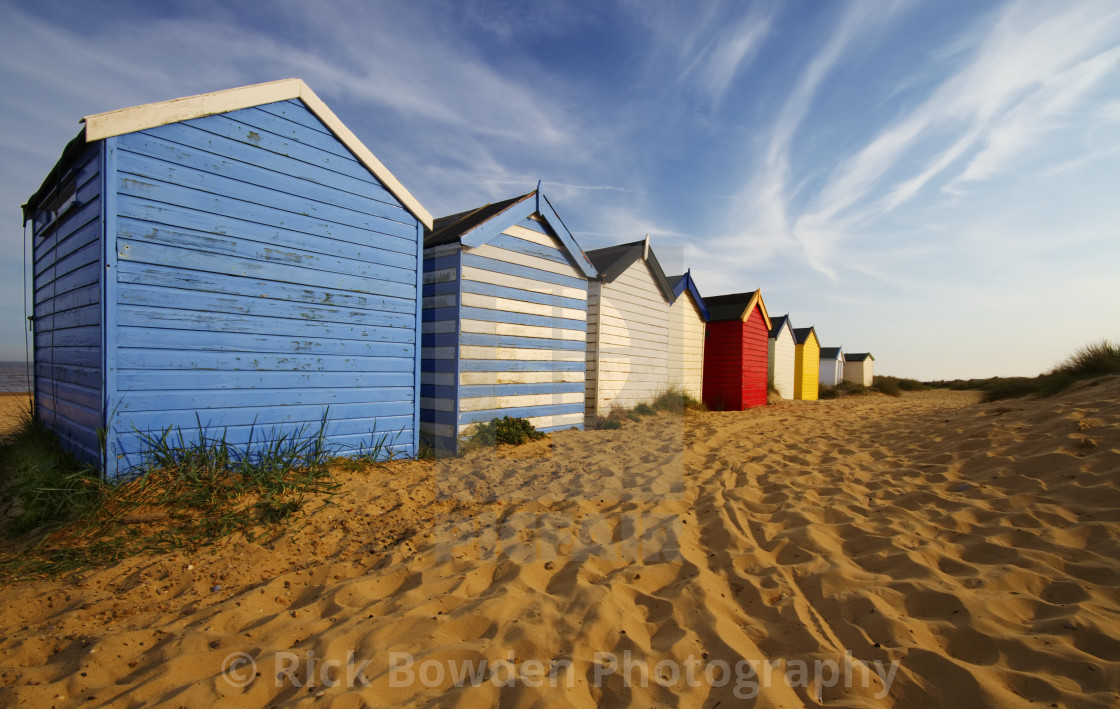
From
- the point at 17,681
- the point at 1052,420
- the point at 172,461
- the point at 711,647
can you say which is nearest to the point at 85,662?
the point at 17,681

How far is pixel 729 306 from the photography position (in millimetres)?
16234

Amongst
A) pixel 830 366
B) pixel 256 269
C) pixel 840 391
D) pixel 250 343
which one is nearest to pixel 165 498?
pixel 250 343

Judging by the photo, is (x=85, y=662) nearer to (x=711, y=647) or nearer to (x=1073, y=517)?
(x=711, y=647)

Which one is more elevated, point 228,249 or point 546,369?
point 228,249

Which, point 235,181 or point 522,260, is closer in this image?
point 235,181

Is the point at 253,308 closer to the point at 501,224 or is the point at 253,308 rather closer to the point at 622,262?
the point at 501,224

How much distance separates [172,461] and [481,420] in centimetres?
369

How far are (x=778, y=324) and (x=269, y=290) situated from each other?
66.5 ft

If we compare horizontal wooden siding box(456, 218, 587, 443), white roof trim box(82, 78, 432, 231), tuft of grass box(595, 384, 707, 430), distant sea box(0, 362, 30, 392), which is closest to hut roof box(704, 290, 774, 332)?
tuft of grass box(595, 384, 707, 430)

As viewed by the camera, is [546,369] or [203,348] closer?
[203,348]

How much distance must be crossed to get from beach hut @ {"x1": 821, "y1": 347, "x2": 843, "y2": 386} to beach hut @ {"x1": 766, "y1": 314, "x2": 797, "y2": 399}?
13.4 meters

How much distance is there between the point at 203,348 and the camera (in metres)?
4.93

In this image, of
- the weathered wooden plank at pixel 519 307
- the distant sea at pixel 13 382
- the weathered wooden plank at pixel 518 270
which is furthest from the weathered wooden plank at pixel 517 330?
the distant sea at pixel 13 382

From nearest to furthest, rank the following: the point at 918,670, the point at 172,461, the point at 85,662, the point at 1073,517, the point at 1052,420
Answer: the point at 918,670
the point at 85,662
the point at 1073,517
the point at 172,461
the point at 1052,420
